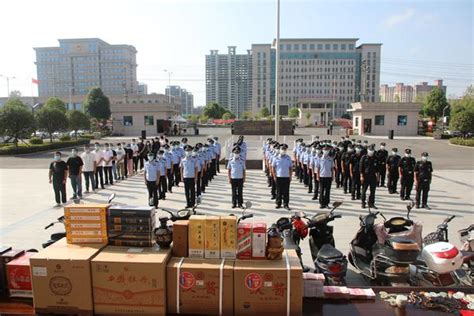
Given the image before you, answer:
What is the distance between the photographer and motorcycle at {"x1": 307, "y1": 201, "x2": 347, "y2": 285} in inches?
176

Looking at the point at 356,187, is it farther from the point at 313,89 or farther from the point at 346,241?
the point at 313,89

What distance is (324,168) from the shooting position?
10.1 meters

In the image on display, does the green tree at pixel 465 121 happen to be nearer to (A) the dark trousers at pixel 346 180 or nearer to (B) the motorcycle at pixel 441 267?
(A) the dark trousers at pixel 346 180

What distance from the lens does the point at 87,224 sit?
377 cm

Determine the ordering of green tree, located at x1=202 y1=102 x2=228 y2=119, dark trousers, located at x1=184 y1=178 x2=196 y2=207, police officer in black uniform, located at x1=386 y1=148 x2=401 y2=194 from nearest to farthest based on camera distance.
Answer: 1. dark trousers, located at x1=184 y1=178 x2=196 y2=207
2. police officer in black uniform, located at x1=386 y1=148 x2=401 y2=194
3. green tree, located at x1=202 y1=102 x2=228 y2=119

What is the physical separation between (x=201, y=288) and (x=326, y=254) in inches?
75.4

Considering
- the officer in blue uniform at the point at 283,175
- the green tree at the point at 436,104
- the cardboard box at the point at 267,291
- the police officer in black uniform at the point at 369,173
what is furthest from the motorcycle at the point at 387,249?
the green tree at the point at 436,104

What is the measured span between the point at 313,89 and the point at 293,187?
106 meters

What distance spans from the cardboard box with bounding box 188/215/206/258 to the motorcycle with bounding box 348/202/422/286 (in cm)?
244

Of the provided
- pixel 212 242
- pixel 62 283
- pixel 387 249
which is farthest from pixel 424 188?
pixel 62 283

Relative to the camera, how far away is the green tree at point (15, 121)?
2550 cm

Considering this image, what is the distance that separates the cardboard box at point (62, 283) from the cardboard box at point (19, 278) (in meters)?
0.32

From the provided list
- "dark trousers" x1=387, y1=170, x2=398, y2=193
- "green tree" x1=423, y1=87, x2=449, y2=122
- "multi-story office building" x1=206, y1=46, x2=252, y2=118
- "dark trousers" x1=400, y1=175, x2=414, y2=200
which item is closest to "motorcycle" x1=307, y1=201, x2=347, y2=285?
"dark trousers" x1=400, y1=175, x2=414, y2=200

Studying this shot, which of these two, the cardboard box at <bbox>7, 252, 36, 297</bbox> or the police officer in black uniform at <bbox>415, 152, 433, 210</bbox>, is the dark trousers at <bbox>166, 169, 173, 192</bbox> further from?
the cardboard box at <bbox>7, 252, 36, 297</bbox>
